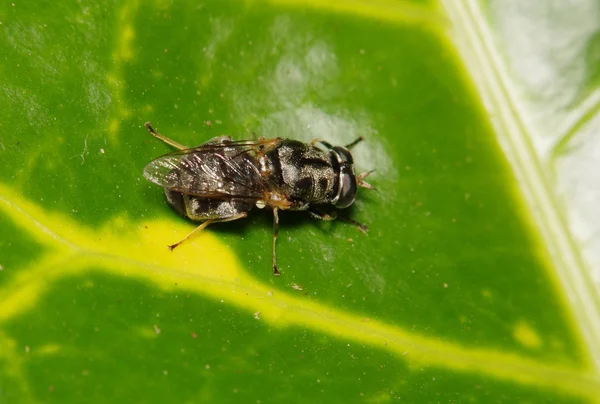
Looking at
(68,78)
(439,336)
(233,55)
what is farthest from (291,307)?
(68,78)

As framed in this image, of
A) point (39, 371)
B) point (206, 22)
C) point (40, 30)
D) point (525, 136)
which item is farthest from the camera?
point (525, 136)

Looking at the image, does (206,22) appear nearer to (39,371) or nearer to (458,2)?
(458,2)

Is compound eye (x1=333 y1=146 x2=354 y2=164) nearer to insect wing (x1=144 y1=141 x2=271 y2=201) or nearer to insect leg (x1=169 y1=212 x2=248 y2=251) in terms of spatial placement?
insect wing (x1=144 y1=141 x2=271 y2=201)

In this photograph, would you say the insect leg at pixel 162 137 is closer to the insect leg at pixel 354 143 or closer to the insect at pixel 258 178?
the insect at pixel 258 178

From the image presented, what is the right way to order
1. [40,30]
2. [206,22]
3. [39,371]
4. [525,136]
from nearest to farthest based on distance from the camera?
1. [39,371]
2. [40,30]
3. [206,22]
4. [525,136]

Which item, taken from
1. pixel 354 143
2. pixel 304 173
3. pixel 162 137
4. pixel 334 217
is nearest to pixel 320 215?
pixel 334 217

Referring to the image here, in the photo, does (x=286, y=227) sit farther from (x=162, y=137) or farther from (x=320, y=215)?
(x=162, y=137)

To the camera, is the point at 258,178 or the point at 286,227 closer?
the point at 286,227
